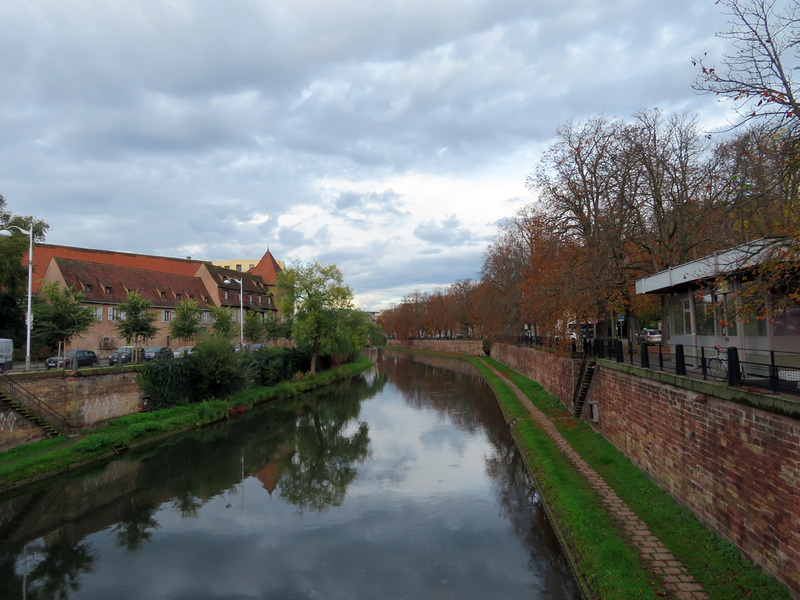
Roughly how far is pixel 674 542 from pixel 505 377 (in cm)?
3131

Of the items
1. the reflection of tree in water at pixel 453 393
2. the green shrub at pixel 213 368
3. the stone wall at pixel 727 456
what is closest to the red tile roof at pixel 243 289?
the reflection of tree in water at pixel 453 393

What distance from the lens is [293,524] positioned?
13664mm

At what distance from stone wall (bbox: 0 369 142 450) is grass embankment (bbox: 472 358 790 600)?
1855 centimetres

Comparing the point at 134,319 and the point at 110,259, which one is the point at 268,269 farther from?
the point at 134,319

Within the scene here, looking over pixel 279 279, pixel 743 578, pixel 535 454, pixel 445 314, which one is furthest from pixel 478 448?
pixel 445 314

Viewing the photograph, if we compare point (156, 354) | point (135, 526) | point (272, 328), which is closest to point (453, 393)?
point (156, 354)

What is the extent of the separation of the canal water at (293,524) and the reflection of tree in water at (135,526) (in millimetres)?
59

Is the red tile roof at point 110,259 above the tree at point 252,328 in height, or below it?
above

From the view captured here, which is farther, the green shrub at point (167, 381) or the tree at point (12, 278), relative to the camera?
the tree at point (12, 278)

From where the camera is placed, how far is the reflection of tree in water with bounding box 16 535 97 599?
408 inches

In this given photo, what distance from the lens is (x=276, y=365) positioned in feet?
127

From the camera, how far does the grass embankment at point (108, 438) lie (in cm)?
1675

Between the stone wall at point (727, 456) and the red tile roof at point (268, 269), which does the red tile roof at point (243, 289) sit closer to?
the red tile roof at point (268, 269)

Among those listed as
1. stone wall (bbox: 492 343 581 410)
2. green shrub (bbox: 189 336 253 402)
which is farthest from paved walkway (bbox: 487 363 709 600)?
green shrub (bbox: 189 336 253 402)
